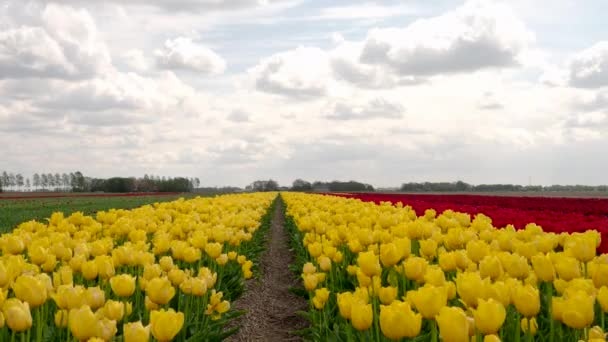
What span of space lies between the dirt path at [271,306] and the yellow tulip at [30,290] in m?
3.91

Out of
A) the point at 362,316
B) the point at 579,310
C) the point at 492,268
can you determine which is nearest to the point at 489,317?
the point at 579,310

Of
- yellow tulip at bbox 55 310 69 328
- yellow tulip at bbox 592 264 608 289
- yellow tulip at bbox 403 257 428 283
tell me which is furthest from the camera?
yellow tulip at bbox 403 257 428 283

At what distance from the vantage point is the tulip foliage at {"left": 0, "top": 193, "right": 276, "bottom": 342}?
2.96 metres

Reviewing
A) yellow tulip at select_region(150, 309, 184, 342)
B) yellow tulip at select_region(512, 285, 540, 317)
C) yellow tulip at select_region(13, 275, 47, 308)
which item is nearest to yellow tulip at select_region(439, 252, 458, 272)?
yellow tulip at select_region(512, 285, 540, 317)

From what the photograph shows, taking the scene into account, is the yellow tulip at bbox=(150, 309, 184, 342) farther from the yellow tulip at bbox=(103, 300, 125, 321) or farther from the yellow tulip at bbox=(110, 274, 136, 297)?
the yellow tulip at bbox=(110, 274, 136, 297)

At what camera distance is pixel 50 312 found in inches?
188

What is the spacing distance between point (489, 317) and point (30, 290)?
2489 mm

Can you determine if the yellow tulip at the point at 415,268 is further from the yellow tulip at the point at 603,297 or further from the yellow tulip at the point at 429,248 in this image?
the yellow tulip at the point at 603,297

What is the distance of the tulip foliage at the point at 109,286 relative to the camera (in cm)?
296

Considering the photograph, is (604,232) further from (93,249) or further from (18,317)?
(18,317)

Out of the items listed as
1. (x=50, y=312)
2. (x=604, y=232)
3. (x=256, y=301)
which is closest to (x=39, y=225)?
(x=50, y=312)

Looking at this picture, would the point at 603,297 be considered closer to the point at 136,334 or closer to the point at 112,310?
the point at 136,334

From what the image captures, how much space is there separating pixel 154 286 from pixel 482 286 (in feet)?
6.46

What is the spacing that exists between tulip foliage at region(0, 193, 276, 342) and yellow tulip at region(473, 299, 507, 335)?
1.50 metres
